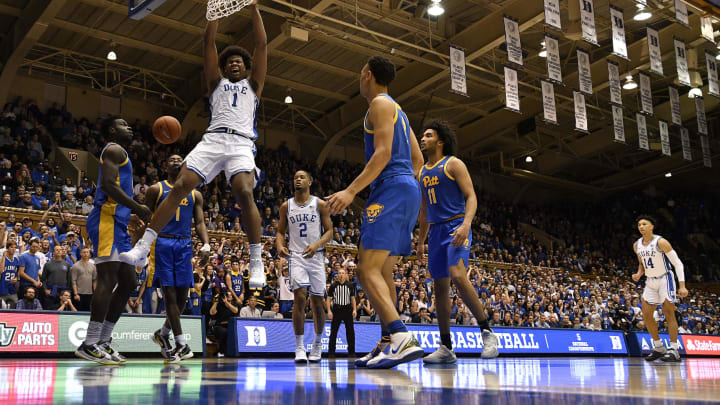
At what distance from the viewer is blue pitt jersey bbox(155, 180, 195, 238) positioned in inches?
263

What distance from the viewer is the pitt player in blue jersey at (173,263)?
653 cm

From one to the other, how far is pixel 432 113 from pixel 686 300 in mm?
13528

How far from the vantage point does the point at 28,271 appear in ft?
35.2

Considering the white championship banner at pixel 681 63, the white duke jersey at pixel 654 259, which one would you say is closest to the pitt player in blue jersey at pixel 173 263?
the white duke jersey at pixel 654 259

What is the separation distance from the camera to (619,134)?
20.1 metres

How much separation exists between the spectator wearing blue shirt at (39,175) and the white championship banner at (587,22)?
13986 millimetres

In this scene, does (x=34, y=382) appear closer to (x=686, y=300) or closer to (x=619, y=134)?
(x=619, y=134)

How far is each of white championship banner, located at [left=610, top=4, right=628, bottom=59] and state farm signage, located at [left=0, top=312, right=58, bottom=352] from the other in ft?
43.9

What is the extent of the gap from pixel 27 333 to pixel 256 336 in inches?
131

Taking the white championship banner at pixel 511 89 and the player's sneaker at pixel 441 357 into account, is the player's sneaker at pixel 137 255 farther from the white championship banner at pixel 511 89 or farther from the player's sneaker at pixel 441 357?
the white championship banner at pixel 511 89

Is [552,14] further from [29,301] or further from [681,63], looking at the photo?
[29,301]

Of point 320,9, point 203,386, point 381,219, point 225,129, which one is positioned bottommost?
point 203,386

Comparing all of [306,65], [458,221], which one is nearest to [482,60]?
[306,65]

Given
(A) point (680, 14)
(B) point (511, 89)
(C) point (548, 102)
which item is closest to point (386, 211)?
(B) point (511, 89)
